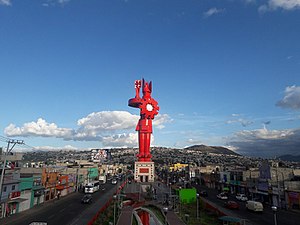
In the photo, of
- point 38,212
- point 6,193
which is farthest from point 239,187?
point 6,193

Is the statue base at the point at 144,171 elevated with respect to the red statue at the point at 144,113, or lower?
lower

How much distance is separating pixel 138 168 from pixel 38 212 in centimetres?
6775

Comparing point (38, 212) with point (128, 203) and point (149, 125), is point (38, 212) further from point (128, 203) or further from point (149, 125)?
point (149, 125)

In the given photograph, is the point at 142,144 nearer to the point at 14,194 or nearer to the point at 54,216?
the point at 14,194

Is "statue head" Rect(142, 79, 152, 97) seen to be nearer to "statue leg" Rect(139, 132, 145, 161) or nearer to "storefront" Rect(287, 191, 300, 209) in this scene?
"statue leg" Rect(139, 132, 145, 161)

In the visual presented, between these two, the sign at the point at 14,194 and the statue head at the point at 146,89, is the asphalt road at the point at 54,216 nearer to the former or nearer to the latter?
the sign at the point at 14,194

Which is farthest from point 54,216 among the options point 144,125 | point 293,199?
point 144,125

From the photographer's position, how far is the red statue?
362 ft

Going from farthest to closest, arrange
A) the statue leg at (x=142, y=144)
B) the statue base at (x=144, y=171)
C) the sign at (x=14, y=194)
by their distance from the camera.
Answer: the statue base at (x=144, y=171)
the statue leg at (x=142, y=144)
the sign at (x=14, y=194)

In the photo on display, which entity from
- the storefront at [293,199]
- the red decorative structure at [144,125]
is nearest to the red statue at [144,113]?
the red decorative structure at [144,125]

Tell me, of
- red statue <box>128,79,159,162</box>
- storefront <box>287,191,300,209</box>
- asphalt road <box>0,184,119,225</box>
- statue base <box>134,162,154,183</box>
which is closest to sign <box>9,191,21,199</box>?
asphalt road <box>0,184,119,225</box>

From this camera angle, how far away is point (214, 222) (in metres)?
39.7

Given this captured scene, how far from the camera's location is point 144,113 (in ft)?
363

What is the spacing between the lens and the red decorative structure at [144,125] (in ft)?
362
